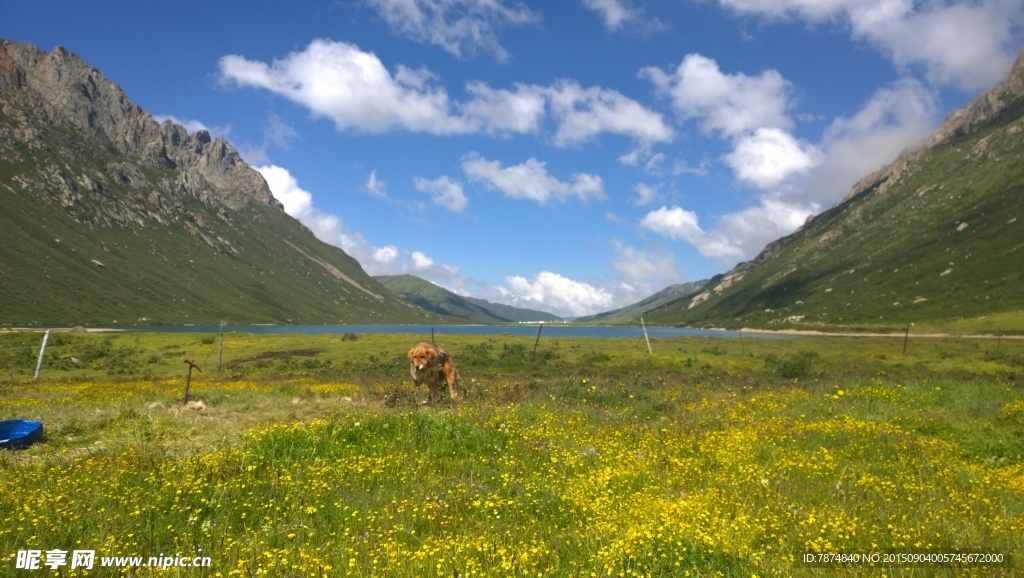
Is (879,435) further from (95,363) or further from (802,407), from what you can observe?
(95,363)

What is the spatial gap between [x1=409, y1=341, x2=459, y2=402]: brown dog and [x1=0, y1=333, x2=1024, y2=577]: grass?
1.10 m

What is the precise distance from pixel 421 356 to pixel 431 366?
30.7 inches

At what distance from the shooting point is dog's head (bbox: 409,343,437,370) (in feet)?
52.8

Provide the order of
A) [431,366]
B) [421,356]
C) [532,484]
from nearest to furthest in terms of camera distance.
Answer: [532,484]
[421,356]
[431,366]

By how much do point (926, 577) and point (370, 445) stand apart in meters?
9.14

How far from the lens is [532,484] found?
823cm

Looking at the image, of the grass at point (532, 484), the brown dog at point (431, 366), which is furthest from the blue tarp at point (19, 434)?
the brown dog at point (431, 366)

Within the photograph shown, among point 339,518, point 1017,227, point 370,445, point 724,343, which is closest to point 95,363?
point 370,445

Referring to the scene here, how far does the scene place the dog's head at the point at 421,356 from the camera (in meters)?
16.1

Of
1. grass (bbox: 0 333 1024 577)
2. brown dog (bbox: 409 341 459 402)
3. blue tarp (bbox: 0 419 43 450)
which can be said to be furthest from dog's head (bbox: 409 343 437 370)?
blue tarp (bbox: 0 419 43 450)

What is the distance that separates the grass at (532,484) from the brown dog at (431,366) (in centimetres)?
110

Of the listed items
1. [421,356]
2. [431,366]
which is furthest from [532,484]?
[431,366]

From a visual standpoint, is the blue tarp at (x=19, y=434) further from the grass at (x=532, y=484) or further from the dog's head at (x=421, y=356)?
the dog's head at (x=421, y=356)

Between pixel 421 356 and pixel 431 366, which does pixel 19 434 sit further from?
pixel 431 366
